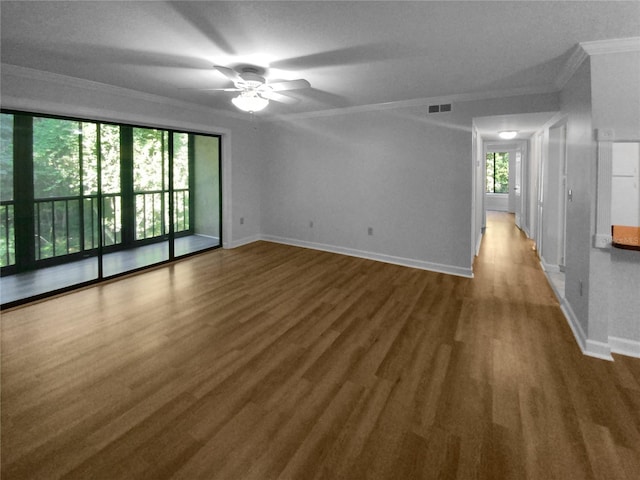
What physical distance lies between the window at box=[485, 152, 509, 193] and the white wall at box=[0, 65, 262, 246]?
931cm

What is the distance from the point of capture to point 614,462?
1.63 metres

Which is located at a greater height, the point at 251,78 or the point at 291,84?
the point at 251,78

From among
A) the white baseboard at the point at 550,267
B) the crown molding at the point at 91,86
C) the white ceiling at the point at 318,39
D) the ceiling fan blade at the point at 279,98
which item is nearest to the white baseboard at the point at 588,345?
the white baseboard at the point at 550,267

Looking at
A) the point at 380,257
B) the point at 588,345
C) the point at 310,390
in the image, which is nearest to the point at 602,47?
the point at 588,345

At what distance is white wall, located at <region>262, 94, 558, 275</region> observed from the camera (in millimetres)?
4609

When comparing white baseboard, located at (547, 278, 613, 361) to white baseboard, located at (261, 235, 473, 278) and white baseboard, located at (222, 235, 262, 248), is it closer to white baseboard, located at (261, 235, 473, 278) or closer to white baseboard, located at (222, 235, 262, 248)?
white baseboard, located at (261, 235, 473, 278)

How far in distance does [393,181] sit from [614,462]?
4112 mm

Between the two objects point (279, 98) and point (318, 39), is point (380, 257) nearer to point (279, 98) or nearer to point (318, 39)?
point (279, 98)

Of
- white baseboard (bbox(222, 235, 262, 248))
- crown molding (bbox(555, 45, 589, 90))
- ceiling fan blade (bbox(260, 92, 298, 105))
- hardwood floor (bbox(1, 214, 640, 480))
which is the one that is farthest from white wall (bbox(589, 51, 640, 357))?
white baseboard (bbox(222, 235, 262, 248))

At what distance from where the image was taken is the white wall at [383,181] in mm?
4609

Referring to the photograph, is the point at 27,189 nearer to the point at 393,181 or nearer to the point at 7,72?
the point at 7,72

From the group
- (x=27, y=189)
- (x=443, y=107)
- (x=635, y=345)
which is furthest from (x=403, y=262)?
(x=27, y=189)

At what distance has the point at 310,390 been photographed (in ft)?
7.12

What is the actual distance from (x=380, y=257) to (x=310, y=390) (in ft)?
11.6
